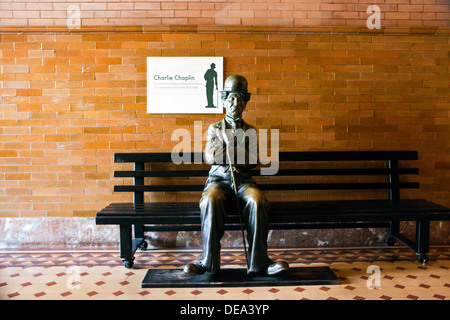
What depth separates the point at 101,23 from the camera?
15.3ft

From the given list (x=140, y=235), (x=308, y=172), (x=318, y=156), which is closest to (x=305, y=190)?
(x=308, y=172)

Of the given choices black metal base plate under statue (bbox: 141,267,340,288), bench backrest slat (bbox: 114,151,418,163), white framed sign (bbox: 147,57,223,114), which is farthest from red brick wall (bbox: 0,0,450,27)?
black metal base plate under statue (bbox: 141,267,340,288)

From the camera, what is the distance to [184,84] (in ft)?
15.4

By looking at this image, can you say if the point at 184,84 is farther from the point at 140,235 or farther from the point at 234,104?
the point at 140,235

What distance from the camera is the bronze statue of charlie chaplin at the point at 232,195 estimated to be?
3490 millimetres

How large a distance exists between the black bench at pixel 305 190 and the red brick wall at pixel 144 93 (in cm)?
24

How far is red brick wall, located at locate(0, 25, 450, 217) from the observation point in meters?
4.68

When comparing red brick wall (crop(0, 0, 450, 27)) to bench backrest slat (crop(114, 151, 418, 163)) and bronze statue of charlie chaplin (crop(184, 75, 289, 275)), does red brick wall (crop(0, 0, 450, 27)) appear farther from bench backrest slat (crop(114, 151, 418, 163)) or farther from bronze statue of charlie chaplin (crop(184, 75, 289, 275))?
bench backrest slat (crop(114, 151, 418, 163))

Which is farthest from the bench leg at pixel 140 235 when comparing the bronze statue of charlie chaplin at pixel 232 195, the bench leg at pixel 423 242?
the bench leg at pixel 423 242

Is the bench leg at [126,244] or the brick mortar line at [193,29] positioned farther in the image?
the brick mortar line at [193,29]

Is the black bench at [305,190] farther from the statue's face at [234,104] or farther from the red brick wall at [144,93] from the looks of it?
the statue's face at [234,104]

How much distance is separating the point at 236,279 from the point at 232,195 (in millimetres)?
780

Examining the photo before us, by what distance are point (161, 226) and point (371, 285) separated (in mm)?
2408
